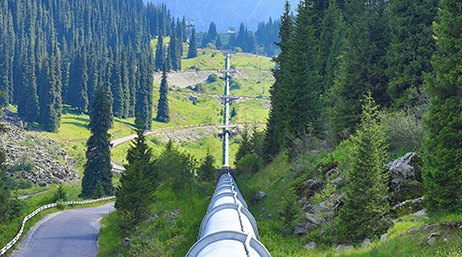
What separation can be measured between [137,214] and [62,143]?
245 feet

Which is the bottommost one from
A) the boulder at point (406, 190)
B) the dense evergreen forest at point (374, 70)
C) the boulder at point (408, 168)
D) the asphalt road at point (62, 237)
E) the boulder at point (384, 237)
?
the asphalt road at point (62, 237)

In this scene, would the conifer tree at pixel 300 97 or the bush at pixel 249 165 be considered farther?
the bush at pixel 249 165

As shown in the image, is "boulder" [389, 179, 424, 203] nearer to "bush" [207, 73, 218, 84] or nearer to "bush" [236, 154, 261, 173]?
"bush" [236, 154, 261, 173]

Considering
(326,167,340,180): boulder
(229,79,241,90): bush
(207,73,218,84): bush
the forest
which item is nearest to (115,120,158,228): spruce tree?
the forest

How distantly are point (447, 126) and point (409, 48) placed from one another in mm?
14214

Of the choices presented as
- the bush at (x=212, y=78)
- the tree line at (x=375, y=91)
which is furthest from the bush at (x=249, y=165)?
the bush at (x=212, y=78)

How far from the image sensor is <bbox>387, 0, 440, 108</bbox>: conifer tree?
2642 centimetres

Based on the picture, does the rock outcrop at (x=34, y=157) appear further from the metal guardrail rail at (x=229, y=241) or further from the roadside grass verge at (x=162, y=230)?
the metal guardrail rail at (x=229, y=241)

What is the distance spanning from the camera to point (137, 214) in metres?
30.1

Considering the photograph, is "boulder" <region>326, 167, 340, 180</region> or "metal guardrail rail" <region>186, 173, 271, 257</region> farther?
"boulder" <region>326, 167, 340, 180</region>

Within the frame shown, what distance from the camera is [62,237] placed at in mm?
28016

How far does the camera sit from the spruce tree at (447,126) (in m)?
14.2

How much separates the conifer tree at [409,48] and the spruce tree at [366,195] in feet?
37.0

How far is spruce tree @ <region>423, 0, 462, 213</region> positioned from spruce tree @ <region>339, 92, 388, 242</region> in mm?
1895
